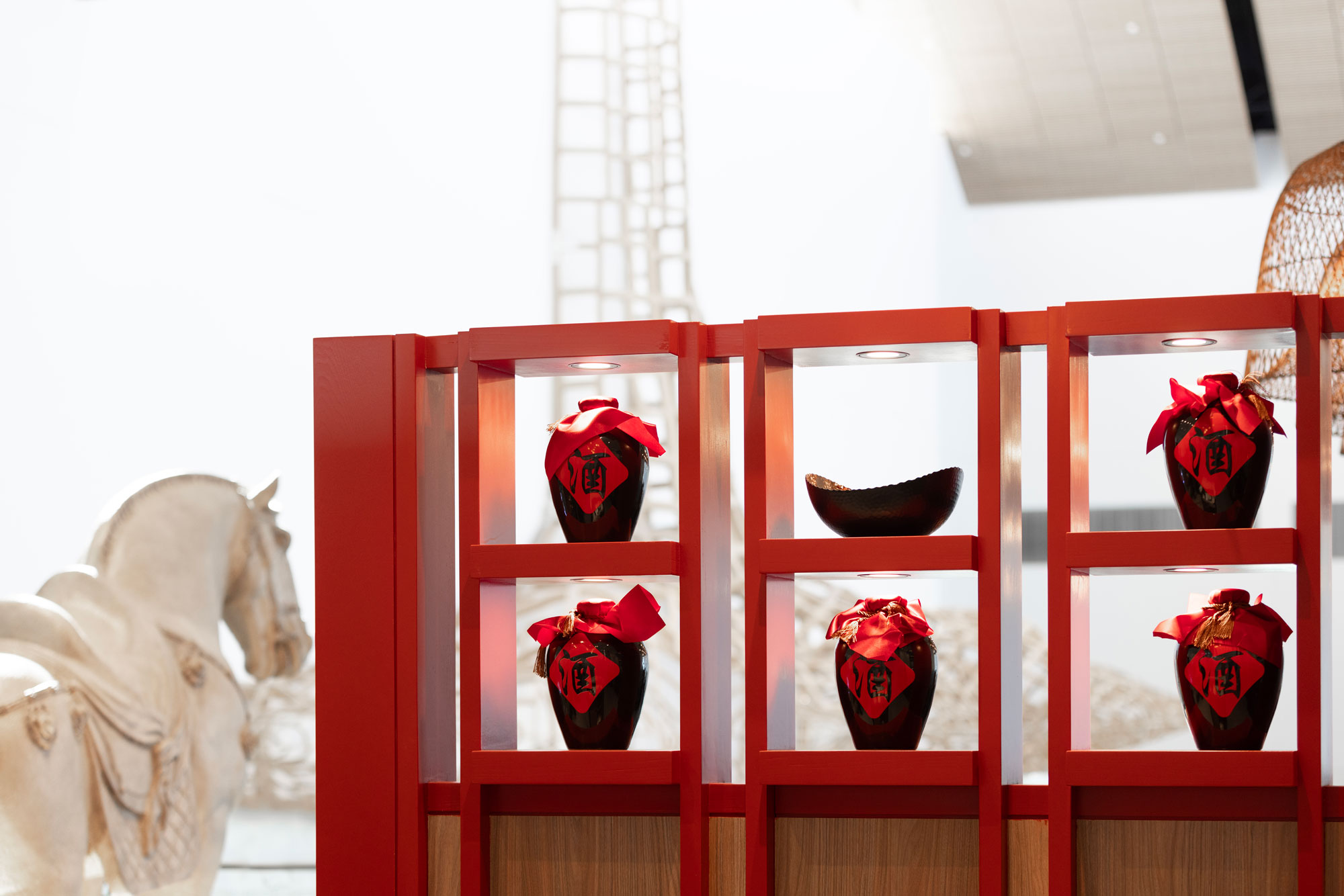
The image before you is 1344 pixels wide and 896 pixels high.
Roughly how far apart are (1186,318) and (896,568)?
546mm

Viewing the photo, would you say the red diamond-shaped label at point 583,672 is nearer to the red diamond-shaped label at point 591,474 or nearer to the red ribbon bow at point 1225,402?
the red diamond-shaped label at point 591,474

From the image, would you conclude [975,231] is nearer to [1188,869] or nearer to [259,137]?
[259,137]

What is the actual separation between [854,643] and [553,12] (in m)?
5.16

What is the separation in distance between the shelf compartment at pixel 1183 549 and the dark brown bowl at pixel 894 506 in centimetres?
19

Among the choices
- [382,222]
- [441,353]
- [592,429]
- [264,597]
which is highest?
[382,222]

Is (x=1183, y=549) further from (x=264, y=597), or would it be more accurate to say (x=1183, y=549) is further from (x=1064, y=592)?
(x=264, y=597)

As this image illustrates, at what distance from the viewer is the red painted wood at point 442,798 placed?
228cm

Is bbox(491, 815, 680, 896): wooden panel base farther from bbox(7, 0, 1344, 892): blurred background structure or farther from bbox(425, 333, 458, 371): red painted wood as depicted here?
bbox(7, 0, 1344, 892): blurred background structure

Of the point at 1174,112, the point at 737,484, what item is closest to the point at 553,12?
the point at 737,484

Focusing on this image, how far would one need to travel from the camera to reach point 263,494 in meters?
4.42

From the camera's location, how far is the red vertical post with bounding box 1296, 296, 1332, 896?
1.99 metres

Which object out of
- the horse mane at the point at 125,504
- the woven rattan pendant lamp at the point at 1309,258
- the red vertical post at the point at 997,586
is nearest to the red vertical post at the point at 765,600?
the red vertical post at the point at 997,586

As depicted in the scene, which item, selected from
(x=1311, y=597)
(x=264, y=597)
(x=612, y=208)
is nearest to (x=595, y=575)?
(x=1311, y=597)

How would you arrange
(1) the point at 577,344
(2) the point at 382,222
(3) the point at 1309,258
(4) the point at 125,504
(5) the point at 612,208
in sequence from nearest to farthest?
(1) the point at 577,344
(3) the point at 1309,258
(4) the point at 125,504
(2) the point at 382,222
(5) the point at 612,208
